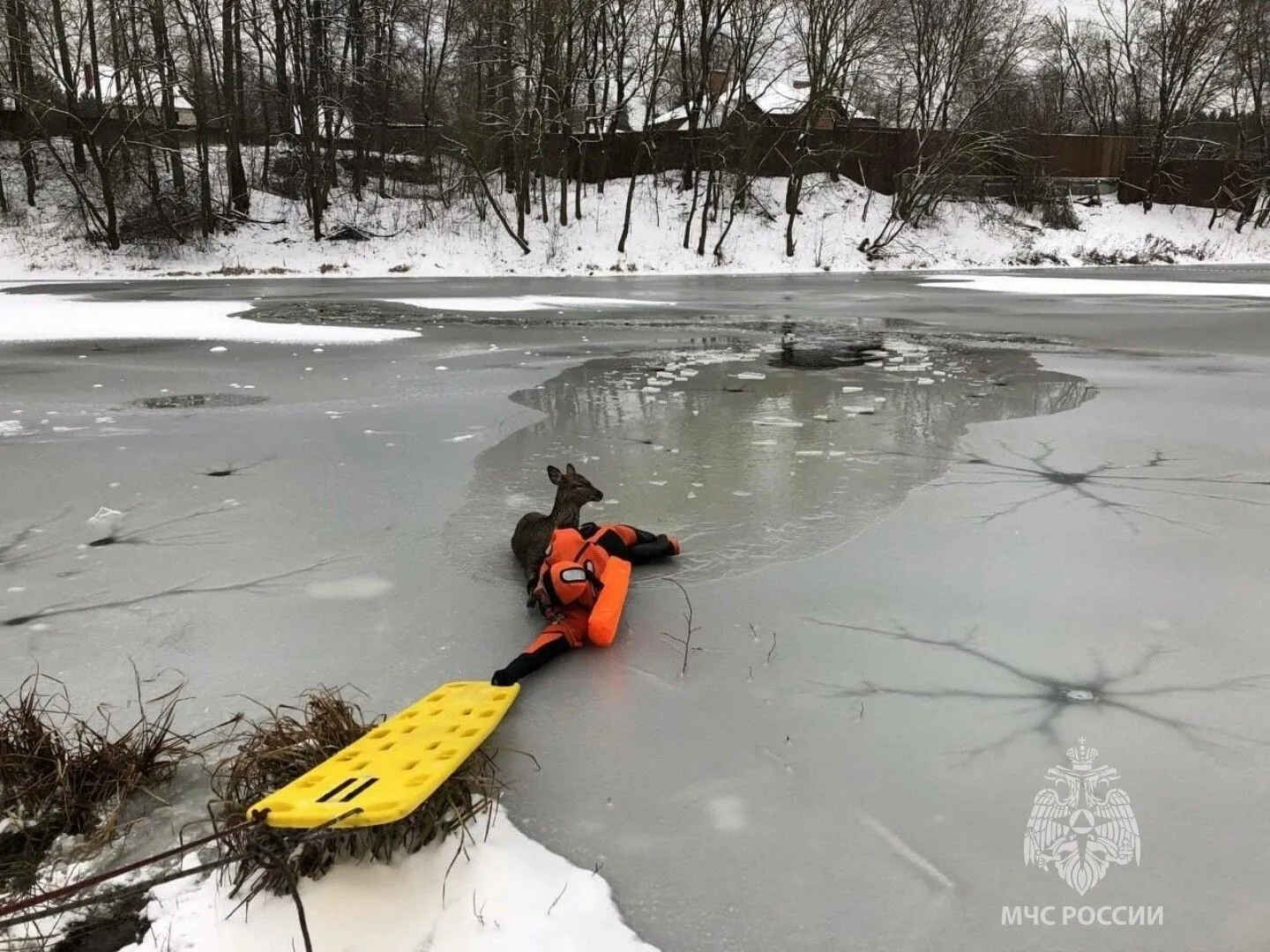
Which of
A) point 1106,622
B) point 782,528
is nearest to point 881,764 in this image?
point 1106,622

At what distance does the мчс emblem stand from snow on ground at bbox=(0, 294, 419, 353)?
7.90 meters

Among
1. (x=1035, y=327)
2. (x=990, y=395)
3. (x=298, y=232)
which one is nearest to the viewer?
(x=990, y=395)

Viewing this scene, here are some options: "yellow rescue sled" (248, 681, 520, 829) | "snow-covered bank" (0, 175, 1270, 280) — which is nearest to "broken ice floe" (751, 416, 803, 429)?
"yellow rescue sled" (248, 681, 520, 829)

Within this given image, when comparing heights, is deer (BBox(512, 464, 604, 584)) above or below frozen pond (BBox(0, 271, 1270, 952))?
above

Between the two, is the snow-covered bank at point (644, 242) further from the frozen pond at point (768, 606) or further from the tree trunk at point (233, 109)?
the frozen pond at point (768, 606)

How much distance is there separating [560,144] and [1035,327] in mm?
16514

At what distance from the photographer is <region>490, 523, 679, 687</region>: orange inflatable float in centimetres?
253

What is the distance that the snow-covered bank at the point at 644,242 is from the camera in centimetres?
2034

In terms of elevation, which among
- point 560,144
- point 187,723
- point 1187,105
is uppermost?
point 1187,105

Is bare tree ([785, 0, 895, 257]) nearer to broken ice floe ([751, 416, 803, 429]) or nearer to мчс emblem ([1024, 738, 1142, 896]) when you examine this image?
broken ice floe ([751, 416, 803, 429])

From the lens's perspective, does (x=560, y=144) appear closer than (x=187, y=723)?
No

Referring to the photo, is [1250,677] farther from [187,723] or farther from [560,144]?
[560,144]

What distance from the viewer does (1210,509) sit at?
374 cm

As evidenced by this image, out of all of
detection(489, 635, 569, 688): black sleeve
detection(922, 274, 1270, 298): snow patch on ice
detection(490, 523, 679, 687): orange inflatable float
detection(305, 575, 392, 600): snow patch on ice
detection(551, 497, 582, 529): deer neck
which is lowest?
detection(305, 575, 392, 600): snow patch on ice
